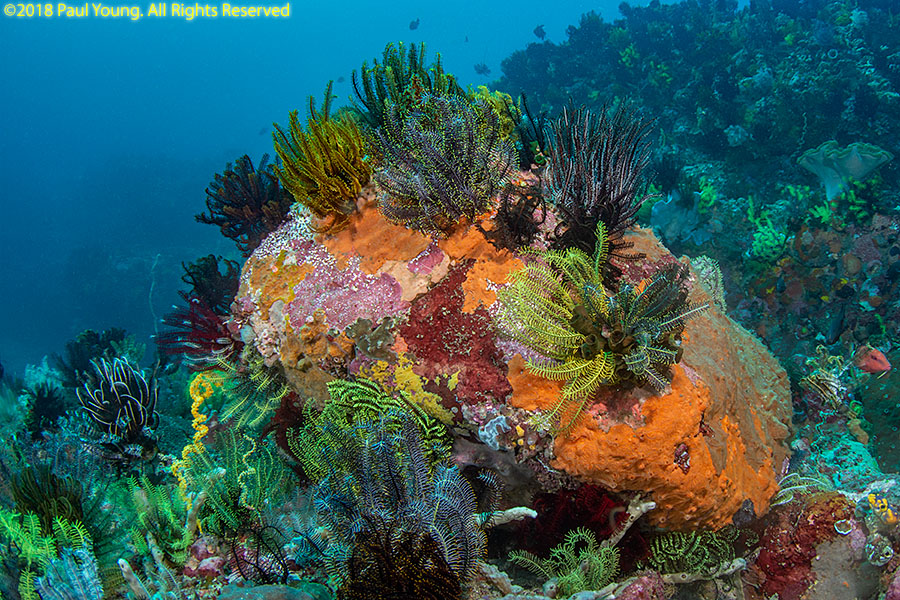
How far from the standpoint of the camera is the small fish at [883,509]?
375cm

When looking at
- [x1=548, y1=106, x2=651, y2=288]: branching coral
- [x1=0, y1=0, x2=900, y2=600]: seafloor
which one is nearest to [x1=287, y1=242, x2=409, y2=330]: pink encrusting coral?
[x1=0, y1=0, x2=900, y2=600]: seafloor

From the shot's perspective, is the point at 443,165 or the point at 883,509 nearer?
the point at 883,509

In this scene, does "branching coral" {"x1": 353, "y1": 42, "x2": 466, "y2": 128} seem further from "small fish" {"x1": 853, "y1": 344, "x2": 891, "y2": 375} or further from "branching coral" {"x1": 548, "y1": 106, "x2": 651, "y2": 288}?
"small fish" {"x1": 853, "y1": 344, "x2": 891, "y2": 375}

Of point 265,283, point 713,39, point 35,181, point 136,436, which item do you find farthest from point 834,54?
point 35,181

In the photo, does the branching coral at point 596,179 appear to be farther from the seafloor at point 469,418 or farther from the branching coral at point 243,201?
the branching coral at point 243,201

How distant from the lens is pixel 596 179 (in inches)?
160

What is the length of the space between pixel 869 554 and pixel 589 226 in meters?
3.50

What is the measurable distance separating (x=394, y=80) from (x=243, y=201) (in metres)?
3.71

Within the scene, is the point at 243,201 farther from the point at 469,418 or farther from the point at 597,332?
the point at 597,332

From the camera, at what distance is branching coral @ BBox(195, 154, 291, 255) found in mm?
7598

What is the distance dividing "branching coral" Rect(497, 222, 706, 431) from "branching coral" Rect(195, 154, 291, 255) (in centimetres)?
542

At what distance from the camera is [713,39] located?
18562 millimetres

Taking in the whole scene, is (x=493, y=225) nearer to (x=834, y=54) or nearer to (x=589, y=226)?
(x=589, y=226)

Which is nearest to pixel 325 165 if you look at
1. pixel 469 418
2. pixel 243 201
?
pixel 469 418
